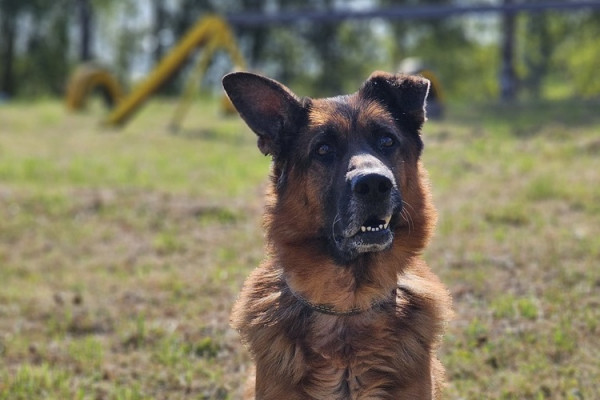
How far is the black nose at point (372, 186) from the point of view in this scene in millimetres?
3703

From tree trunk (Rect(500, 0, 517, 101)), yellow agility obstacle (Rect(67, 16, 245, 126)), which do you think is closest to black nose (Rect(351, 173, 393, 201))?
yellow agility obstacle (Rect(67, 16, 245, 126))

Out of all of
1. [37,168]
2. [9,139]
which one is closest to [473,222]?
[37,168]

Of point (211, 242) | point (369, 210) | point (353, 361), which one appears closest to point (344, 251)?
point (369, 210)

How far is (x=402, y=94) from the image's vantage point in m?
4.45

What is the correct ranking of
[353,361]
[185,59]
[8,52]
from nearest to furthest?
[353,361]
[185,59]
[8,52]

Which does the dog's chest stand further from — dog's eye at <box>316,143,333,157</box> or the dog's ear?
the dog's ear

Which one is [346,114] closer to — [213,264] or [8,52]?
[213,264]

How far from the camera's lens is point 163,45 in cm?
4581

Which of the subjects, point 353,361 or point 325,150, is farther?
point 325,150

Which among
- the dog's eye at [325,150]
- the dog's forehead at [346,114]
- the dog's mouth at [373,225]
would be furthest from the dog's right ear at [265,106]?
the dog's mouth at [373,225]

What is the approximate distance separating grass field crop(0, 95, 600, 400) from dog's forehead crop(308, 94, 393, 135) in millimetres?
2007

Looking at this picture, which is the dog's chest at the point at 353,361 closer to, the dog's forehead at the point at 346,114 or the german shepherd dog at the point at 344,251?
the german shepherd dog at the point at 344,251

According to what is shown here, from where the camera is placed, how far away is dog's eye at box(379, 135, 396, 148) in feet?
13.9

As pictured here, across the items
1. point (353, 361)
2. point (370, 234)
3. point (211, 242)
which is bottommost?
point (211, 242)
